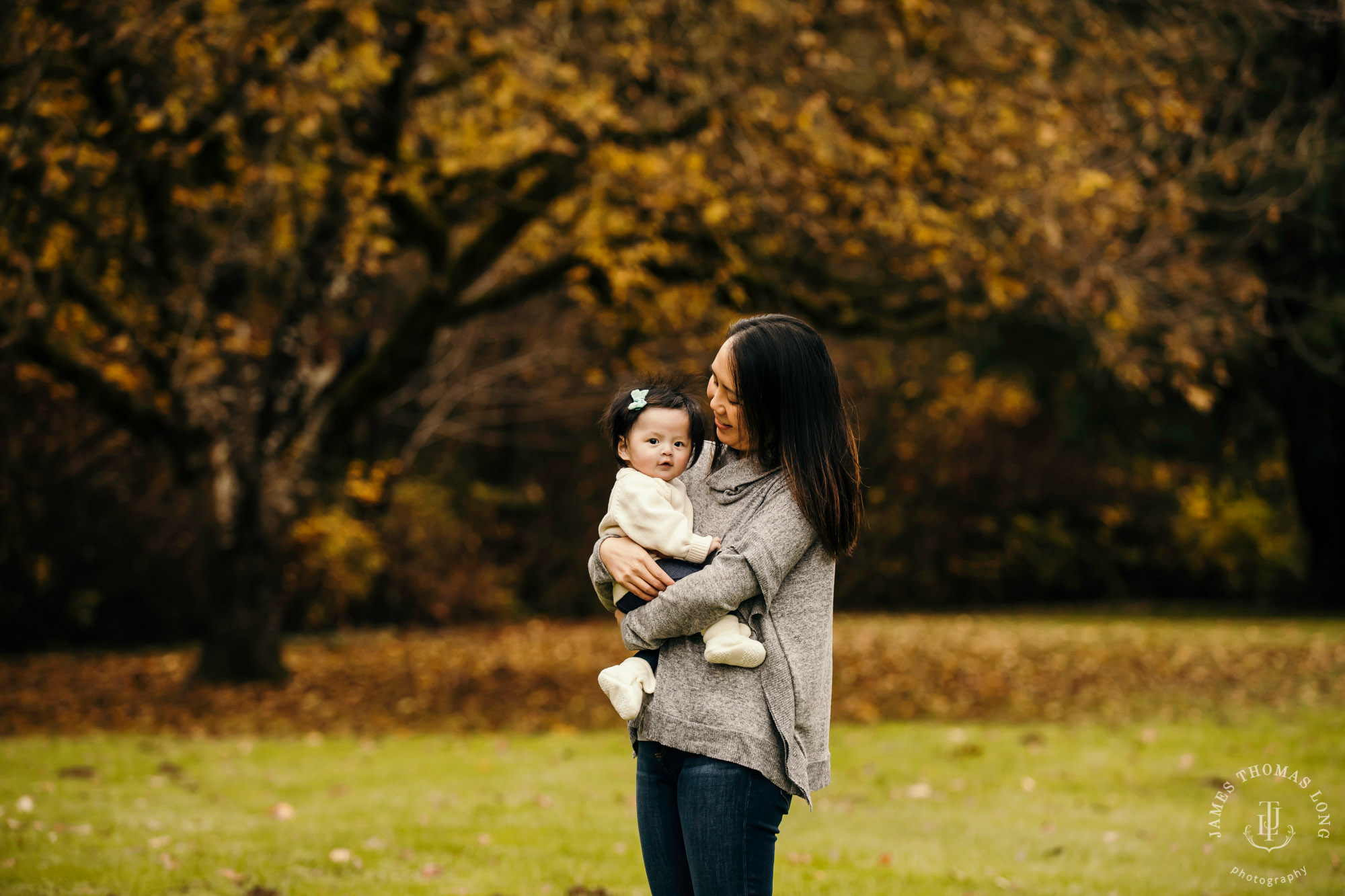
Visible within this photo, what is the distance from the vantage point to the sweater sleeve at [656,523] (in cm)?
230

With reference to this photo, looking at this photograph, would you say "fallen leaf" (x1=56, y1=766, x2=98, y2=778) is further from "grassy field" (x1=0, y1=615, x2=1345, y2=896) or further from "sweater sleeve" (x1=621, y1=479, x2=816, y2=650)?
"sweater sleeve" (x1=621, y1=479, x2=816, y2=650)

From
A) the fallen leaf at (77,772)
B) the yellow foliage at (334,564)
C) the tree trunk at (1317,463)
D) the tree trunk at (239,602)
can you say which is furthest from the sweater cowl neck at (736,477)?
the tree trunk at (1317,463)

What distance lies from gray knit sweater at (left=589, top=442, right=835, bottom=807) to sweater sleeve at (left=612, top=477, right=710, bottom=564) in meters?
0.08

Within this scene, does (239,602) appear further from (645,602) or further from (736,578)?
(736,578)

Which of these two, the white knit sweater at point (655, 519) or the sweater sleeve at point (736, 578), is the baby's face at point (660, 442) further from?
the sweater sleeve at point (736, 578)

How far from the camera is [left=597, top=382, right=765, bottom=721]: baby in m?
2.22

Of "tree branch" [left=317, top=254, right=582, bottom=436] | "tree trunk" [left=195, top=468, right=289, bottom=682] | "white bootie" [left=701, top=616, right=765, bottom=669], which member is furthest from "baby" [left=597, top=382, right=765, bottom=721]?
"tree trunk" [left=195, top=468, right=289, bottom=682]

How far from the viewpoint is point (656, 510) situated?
2.31 meters

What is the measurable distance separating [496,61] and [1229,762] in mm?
7039

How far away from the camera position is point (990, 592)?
18.2 m

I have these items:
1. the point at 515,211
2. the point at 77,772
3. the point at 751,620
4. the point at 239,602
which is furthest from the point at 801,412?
the point at 239,602

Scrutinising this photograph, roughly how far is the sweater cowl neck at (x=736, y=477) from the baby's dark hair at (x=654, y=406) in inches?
3.6

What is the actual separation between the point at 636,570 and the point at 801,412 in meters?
0.48

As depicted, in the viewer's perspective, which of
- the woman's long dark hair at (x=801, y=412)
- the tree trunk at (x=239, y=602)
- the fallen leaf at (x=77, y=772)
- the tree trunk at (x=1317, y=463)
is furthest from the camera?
the tree trunk at (x=1317, y=463)
